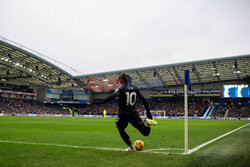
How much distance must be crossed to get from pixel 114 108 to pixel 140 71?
20.4m

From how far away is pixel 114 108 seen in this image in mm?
75625

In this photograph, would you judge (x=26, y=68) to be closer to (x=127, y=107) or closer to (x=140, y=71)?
(x=140, y=71)

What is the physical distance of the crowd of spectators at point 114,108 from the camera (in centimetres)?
5947

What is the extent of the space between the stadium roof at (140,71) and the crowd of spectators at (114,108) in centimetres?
625

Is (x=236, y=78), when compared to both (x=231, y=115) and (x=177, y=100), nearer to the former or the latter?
(x=231, y=115)

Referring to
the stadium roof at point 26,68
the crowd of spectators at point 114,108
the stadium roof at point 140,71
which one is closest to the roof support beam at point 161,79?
the stadium roof at point 140,71

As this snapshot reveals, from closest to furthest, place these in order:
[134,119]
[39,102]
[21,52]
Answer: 1. [134,119]
2. [21,52]
3. [39,102]

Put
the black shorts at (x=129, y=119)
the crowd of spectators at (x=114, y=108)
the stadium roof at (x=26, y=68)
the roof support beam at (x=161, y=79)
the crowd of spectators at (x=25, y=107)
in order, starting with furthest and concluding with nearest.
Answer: the crowd of spectators at (x=25, y=107) < the roof support beam at (x=161, y=79) < the crowd of spectators at (x=114, y=108) < the stadium roof at (x=26, y=68) < the black shorts at (x=129, y=119)

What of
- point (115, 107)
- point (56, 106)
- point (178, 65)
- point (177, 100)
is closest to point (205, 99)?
point (177, 100)

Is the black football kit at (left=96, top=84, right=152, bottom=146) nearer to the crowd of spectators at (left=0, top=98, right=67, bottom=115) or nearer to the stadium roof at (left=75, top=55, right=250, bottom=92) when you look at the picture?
the stadium roof at (left=75, top=55, right=250, bottom=92)

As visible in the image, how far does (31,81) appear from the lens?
7394 cm

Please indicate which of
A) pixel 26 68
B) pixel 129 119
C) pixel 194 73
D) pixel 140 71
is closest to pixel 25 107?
pixel 26 68

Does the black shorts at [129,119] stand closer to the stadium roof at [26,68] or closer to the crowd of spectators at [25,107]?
the stadium roof at [26,68]

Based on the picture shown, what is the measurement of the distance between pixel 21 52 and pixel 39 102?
34131mm
